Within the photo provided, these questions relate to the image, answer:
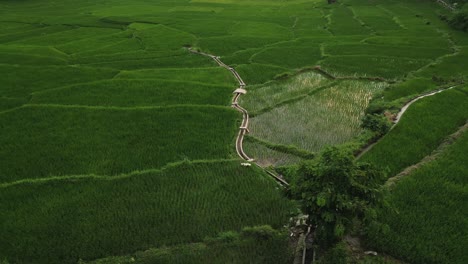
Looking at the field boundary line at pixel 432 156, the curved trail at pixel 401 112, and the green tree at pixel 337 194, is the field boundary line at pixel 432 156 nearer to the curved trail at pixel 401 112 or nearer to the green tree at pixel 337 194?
the curved trail at pixel 401 112

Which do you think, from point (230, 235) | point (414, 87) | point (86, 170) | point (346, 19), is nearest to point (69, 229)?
point (86, 170)

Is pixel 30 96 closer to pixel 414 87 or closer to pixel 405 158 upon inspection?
pixel 405 158

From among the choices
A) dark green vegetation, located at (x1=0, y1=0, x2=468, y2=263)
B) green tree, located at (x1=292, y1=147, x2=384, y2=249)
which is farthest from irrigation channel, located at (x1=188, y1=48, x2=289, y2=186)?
green tree, located at (x1=292, y1=147, x2=384, y2=249)

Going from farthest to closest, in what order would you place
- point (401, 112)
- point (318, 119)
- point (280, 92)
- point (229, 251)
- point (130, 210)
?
point (280, 92)
point (318, 119)
point (401, 112)
point (130, 210)
point (229, 251)

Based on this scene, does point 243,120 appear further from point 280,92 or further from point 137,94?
point 137,94

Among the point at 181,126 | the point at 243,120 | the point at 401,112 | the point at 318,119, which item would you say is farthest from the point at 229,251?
the point at 401,112

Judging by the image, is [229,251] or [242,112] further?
[242,112]
